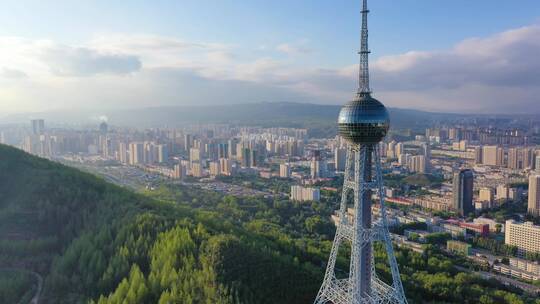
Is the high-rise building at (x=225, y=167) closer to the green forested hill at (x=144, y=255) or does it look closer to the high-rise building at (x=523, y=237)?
the green forested hill at (x=144, y=255)

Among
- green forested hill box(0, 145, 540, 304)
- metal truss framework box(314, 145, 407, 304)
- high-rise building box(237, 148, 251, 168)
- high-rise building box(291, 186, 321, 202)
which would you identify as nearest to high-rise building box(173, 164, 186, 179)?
high-rise building box(237, 148, 251, 168)

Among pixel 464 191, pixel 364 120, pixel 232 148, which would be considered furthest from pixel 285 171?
pixel 364 120

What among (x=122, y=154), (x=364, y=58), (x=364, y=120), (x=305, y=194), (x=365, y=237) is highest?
(x=364, y=58)

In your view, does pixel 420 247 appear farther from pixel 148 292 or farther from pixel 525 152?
pixel 525 152

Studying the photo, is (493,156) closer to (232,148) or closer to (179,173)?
(232,148)

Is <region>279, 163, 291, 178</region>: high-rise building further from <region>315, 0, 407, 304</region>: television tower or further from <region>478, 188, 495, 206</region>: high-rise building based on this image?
<region>315, 0, 407, 304</region>: television tower

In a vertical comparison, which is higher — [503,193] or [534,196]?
[534,196]

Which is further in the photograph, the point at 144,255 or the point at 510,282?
the point at 510,282

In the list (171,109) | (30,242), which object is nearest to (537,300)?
(30,242)
